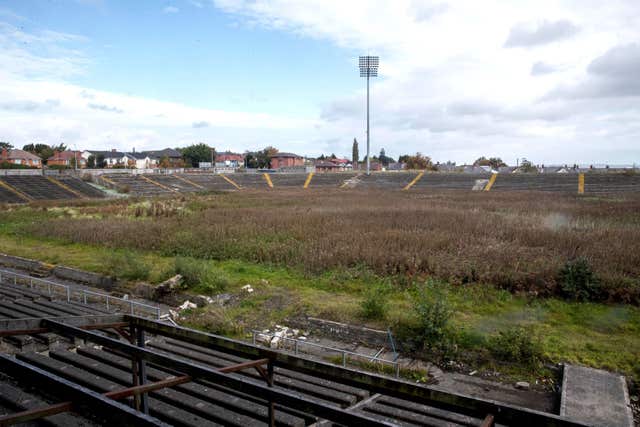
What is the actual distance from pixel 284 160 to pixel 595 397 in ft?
394

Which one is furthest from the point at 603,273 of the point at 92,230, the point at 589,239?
the point at 92,230

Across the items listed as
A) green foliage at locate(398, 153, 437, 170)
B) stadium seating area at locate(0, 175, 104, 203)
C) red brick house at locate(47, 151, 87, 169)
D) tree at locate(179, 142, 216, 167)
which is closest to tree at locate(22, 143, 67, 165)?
red brick house at locate(47, 151, 87, 169)

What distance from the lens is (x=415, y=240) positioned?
708 inches

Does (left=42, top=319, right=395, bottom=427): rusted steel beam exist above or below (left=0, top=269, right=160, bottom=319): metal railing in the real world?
above

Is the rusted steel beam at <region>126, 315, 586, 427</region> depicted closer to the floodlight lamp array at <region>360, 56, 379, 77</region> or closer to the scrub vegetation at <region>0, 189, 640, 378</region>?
the scrub vegetation at <region>0, 189, 640, 378</region>

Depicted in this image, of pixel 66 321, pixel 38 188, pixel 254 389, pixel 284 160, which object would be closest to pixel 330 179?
pixel 38 188

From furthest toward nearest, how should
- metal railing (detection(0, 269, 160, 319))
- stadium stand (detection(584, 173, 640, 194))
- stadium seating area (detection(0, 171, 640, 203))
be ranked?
stadium seating area (detection(0, 171, 640, 203)) < stadium stand (detection(584, 173, 640, 194)) < metal railing (detection(0, 269, 160, 319))

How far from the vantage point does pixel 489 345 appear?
950 centimetres

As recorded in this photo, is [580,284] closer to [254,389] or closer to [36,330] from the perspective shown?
[254,389]

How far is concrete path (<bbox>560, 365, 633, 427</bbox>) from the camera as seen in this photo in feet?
22.1

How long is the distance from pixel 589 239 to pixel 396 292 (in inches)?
361

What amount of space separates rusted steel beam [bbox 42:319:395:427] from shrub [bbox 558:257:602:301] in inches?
449

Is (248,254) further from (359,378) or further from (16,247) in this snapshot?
(359,378)

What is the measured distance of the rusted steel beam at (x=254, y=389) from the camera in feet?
8.52
